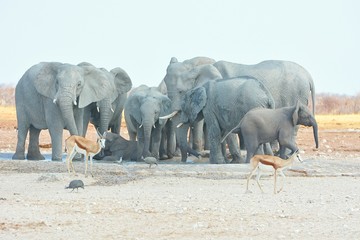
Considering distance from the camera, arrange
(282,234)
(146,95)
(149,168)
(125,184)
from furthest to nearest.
Answer: (146,95), (149,168), (125,184), (282,234)

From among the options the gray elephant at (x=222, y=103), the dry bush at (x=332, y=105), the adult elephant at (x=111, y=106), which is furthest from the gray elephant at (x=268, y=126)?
the dry bush at (x=332, y=105)

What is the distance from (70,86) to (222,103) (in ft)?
9.40

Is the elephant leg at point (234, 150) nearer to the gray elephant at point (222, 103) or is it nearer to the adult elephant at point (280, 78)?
the gray elephant at point (222, 103)

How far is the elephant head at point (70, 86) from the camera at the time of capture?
19.9 metres

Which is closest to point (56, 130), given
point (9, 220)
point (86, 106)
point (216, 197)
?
point (86, 106)

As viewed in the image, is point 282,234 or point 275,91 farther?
point 275,91

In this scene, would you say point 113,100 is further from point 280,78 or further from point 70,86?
point 280,78

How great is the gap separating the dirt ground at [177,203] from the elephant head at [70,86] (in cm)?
187

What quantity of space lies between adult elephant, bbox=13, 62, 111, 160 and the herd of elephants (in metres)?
0.02

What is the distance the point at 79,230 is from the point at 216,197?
324 centimetres

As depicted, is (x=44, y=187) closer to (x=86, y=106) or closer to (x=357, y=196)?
(x=357, y=196)

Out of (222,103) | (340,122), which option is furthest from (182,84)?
(340,122)

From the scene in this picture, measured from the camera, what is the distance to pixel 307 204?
13.4 m

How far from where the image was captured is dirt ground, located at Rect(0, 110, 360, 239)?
11.2 meters
